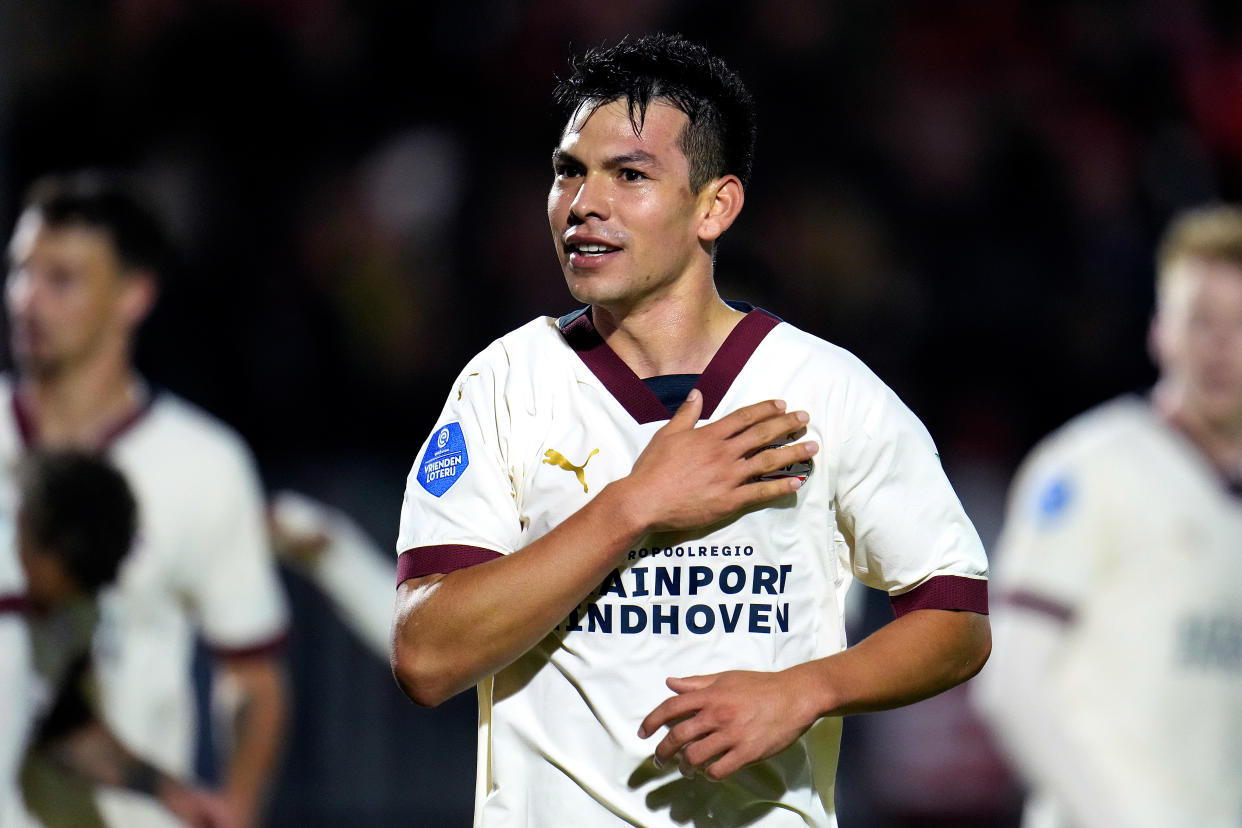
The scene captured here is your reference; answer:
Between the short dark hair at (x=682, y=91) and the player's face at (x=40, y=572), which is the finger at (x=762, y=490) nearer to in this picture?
the short dark hair at (x=682, y=91)

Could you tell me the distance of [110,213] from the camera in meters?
Result: 5.20

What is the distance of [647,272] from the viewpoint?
250 cm

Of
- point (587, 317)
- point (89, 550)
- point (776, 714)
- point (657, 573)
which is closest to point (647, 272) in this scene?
point (587, 317)

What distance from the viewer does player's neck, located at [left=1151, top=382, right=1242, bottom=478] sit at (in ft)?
16.0

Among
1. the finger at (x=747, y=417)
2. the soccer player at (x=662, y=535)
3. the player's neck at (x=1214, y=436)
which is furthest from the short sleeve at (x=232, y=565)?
the finger at (x=747, y=417)

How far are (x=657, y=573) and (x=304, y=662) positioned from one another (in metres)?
4.61

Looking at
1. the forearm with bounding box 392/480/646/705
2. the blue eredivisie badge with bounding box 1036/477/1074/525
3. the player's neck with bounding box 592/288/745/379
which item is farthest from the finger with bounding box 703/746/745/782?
the blue eredivisie badge with bounding box 1036/477/1074/525

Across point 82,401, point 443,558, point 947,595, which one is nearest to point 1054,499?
point 947,595

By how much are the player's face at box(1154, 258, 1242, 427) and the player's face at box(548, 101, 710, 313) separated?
289cm

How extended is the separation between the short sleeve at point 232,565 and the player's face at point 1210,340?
9.71 feet

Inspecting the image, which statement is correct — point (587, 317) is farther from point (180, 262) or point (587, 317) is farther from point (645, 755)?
point (180, 262)

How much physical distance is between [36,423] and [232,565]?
2.41 ft

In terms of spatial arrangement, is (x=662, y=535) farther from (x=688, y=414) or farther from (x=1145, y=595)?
(x=1145, y=595)

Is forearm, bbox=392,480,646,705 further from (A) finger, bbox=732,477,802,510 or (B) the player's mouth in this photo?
(B) the player's mouth
